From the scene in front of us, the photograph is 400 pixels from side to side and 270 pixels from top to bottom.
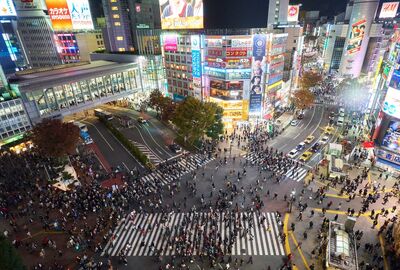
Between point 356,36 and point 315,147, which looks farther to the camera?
point 356,36

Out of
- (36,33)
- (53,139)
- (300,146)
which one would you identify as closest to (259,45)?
(300,146)

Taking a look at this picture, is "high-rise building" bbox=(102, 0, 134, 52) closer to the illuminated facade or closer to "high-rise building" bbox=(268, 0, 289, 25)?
the illuminated facade

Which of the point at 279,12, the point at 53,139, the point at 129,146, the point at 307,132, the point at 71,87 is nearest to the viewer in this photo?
the point at 53,139

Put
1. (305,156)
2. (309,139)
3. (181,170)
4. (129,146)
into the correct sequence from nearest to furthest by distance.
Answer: (181,170)
(305,156)
(129,146)
(309,139)

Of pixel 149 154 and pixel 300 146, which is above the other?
pixel 300 146

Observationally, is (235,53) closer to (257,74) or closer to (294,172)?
(257,74)

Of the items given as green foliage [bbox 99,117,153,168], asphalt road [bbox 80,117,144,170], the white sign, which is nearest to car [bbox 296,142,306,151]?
green foliage [bbox 99,117,153,168]

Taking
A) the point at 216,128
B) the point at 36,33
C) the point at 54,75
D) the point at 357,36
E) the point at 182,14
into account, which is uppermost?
the point at 182,14
